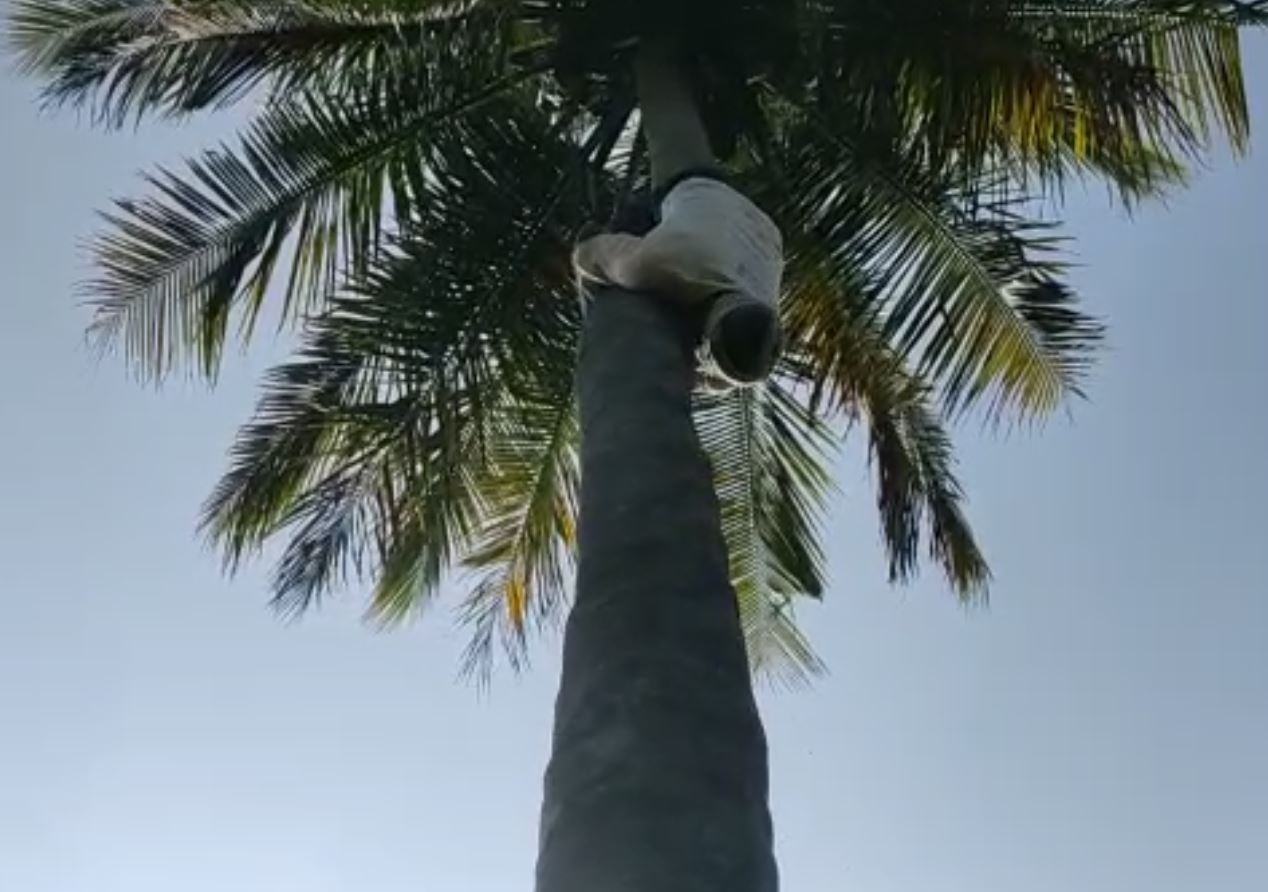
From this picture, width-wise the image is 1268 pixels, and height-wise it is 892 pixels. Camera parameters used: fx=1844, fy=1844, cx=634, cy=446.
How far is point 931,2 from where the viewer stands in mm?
8695

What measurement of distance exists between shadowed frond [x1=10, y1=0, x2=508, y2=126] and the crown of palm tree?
0.02 meters

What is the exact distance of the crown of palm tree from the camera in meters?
8.98

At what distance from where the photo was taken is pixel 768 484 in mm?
11133

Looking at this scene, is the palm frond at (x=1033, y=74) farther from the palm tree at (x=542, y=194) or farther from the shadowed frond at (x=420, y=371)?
the shadowed frond at (x=420, y=371)

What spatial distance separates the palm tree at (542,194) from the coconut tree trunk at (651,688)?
2356mm

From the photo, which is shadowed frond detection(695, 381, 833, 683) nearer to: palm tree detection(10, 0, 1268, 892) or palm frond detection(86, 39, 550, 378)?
palm tree detection(10, 0, 1268, 892)

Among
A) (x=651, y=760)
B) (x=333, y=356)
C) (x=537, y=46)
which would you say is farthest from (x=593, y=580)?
(x=537, y=46)

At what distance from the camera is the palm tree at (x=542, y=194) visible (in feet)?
29.3

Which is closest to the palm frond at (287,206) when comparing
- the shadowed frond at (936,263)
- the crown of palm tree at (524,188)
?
the crown of palm tree at (524,188)

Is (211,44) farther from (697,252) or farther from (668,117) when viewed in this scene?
(697,252)

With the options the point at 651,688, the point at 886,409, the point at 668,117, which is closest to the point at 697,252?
the point at 668,117

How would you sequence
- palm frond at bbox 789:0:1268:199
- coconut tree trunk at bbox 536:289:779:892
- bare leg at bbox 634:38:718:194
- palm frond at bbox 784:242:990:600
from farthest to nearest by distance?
1. palm frond at bbox 784:242:990:600
2. palm frond at bbox 789:0:1268:199
3. bare leg at bbox 634:38:718:194
4. coconut tree trunk at bbox 536:289:779:892

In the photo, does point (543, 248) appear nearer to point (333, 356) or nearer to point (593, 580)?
point (333, 356)

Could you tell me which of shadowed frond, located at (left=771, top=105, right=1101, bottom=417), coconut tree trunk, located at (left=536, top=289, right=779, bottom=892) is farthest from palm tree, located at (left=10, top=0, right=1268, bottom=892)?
coconut tree trunk, located at (left=536, top=289, right=779, bottom=892)
